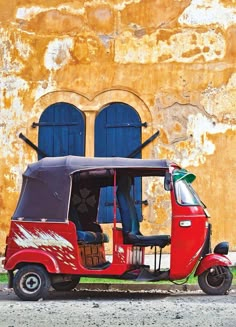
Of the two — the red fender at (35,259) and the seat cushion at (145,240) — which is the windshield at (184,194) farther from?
the red fender at (35,259)

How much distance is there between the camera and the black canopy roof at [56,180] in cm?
1108

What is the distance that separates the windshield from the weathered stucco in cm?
580

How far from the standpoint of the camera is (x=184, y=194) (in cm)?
1112

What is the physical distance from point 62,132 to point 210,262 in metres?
7.10

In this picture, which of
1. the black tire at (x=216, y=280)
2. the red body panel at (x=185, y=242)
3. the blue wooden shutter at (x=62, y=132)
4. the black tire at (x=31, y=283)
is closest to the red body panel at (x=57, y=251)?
the black tire at (x=31, y=283)

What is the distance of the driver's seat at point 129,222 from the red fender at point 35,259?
107cm

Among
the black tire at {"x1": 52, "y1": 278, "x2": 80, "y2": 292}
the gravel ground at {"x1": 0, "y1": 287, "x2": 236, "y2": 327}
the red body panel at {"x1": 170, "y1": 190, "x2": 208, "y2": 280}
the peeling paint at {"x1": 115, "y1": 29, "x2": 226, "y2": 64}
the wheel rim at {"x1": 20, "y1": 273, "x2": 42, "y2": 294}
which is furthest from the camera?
the peeling paint at {"x1": 115, "y1": 29, "x2": 226, "y2": 64}

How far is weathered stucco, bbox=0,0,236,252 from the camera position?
17.2 m

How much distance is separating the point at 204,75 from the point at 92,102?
8.43 feet

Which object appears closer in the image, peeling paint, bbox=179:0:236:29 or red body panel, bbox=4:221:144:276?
red body panel, bbox=4:221:144:276

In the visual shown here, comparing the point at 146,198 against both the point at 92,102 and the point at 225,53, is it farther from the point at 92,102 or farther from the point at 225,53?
the point at 225,53

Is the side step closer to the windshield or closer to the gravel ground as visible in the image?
the gravel ground

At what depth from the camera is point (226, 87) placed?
1722 centimetres

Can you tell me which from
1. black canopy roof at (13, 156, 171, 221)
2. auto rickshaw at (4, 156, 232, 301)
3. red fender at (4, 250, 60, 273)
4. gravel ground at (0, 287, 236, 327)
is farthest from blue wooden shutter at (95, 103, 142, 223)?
red fender at (4, 250, 60, 273)
